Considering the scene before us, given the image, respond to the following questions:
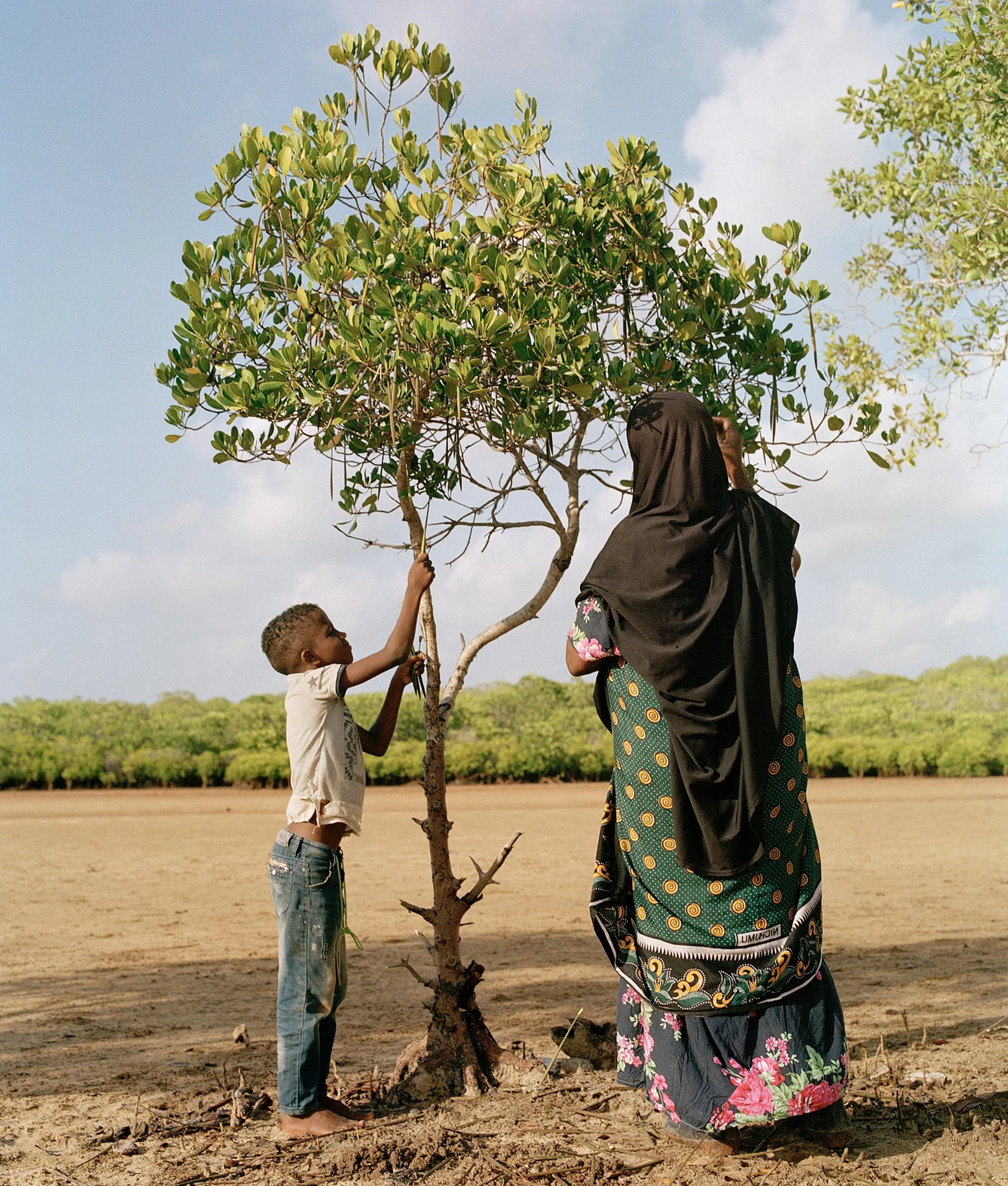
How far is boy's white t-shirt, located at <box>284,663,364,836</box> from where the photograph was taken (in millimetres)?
3691

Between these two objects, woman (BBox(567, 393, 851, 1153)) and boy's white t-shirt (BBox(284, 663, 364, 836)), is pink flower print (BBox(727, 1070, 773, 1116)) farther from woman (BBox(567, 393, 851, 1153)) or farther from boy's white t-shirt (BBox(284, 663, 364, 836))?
boy's white t-shirt (BBox(284, 663, 364, 836))

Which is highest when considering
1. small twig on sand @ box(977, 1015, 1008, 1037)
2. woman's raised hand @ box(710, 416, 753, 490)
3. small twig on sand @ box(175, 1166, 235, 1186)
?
woman's raised hand @ box(710, 416, 753, 490)

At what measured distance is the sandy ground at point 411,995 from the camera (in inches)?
142

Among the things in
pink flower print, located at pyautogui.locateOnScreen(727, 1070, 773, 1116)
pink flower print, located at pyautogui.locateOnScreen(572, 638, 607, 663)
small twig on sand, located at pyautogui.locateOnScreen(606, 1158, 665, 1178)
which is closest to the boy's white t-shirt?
pink flower print, located at pyautogui.locateOnScreen(572, 638, 607, 663)

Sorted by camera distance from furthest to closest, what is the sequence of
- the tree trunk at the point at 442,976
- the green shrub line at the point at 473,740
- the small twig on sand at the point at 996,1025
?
the green shrub line at the point at 473,740 → the small twig on sand at the point at 996,1025 → the tree trunk at the point at 442,976

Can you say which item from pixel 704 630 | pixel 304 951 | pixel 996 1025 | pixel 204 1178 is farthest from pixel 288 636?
pixel 996 1025

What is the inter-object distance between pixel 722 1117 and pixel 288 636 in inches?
83.0

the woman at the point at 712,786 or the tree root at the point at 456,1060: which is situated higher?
the woman at the point at 712,786

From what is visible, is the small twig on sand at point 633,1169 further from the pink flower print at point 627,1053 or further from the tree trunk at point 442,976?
the tree trunk at point 442,976

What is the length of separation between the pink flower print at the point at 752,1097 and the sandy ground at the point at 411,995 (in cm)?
22

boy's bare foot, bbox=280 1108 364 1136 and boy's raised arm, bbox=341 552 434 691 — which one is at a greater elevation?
boy's raised arm, bbox=341 552 434 691

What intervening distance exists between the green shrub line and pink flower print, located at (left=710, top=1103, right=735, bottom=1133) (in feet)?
47.0

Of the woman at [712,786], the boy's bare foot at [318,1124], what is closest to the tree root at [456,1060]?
the boy's bare foot at [318,1124]

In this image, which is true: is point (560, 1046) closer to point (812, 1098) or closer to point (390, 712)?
point (812, 1098)
